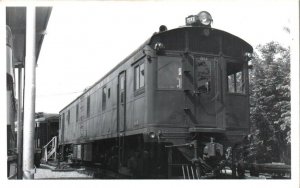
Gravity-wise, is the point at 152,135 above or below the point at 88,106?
below

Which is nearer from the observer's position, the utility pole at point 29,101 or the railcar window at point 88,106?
the utility pole at point 29,101

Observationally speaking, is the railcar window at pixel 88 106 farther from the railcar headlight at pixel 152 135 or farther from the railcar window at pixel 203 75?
the railcar headlight at pixel 152 135

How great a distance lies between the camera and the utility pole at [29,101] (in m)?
6.75

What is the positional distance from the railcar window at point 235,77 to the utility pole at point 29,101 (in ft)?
16.5

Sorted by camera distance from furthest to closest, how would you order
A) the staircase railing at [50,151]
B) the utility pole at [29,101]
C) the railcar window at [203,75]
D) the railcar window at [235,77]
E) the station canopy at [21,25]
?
the staircase railing at [50,151]
the railcar window at [235,77]
the railcar window at [203,75]
the station canopy at [21,25]
the utility pole at [29,101]

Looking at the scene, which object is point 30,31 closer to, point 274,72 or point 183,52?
point 183,52

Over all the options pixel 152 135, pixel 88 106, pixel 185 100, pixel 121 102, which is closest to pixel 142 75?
pixel 185 100

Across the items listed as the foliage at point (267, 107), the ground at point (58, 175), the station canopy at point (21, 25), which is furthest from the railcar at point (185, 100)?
the foliage at point (267, 107)

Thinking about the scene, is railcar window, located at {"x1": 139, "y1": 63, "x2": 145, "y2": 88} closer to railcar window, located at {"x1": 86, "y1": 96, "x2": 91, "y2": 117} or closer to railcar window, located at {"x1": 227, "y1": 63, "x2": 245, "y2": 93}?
railcar window, located at {"x1": 227, "y1": 63, "x2": 245, "y2": 93}

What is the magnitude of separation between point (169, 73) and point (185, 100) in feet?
2.41

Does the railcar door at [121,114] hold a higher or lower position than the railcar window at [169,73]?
lower

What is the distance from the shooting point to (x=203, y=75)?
941cm

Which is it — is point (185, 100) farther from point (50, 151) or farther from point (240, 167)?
point (50, 151)
